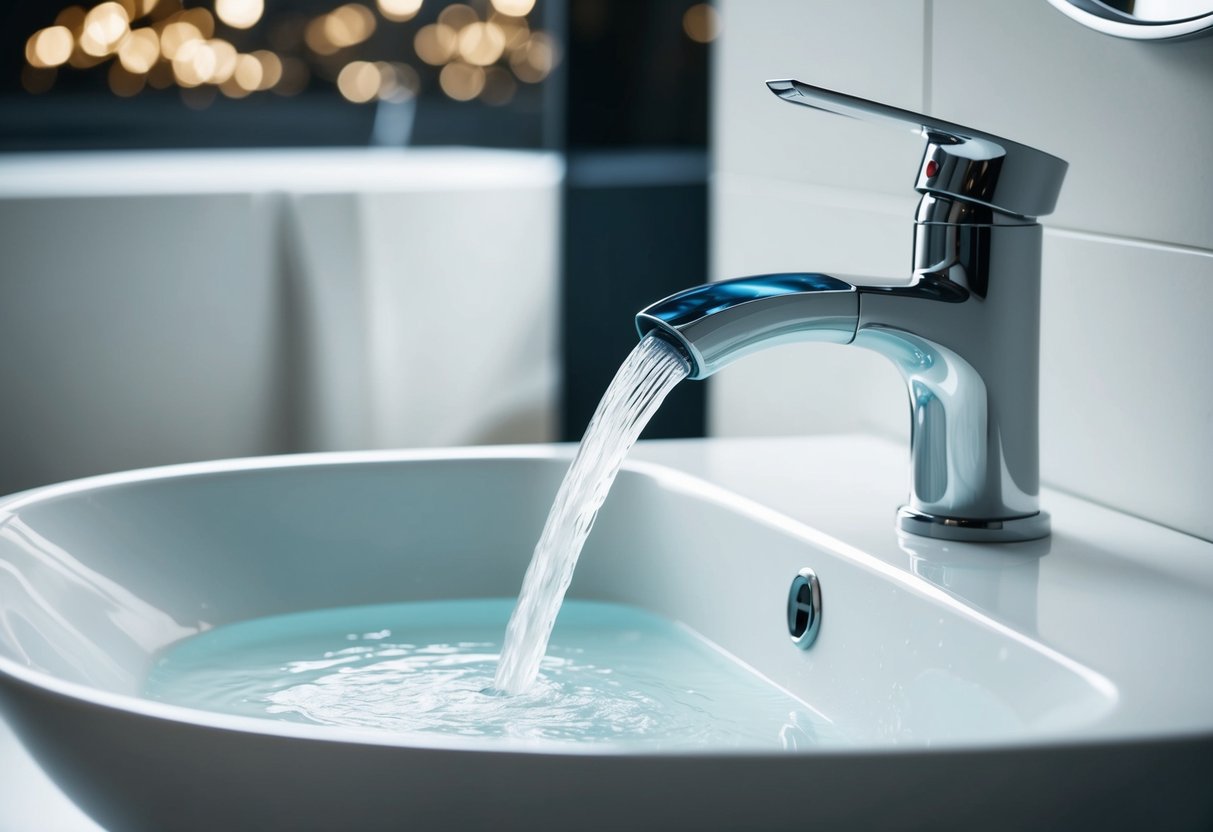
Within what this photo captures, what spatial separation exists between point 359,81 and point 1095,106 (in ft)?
4.72

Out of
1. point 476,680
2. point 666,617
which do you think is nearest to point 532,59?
point 666,617

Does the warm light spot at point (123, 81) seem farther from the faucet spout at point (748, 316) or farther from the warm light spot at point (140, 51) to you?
the faucet spout at point (748, 316)

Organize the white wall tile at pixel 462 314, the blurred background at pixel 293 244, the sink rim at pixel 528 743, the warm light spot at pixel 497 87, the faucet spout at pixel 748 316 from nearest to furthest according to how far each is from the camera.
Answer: the sink rim at pixel 528 743
the faucet spout at pixel 748 316
the blurred background at pixel 293 244
the white wall tile at pixel 462 314
the warm light spot at pixel 497 87

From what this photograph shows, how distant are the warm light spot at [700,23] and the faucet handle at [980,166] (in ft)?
3.64

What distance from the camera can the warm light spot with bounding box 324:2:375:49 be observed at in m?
1.91

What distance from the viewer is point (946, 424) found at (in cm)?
63

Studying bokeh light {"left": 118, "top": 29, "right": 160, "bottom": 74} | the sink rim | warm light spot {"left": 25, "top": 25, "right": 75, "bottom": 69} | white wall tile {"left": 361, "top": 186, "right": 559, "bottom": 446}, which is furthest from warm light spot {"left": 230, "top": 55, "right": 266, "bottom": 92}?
the sink rim

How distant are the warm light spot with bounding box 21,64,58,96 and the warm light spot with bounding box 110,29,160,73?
89mm

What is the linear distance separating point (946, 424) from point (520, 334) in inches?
41.8

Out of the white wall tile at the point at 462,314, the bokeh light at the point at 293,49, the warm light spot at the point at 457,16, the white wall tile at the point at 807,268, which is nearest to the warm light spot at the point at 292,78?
the bokeh light at the point at 293,49

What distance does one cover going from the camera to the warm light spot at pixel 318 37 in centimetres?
190

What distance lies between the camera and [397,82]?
1.96m

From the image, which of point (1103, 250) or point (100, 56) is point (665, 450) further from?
point (100, 56)

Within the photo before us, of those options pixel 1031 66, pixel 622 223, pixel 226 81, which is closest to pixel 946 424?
pixel 1031 66
